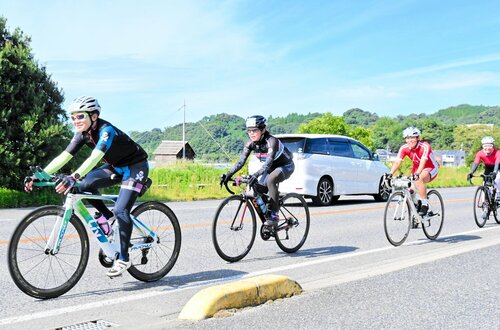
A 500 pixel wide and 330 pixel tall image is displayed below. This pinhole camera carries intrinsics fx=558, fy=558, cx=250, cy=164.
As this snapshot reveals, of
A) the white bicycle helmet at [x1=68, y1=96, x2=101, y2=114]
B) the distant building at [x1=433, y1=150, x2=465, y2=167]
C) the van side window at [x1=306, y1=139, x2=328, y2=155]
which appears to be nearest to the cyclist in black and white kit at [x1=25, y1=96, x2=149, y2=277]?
the white bicycle helmet at [x1=68, y1=96, x2=101, y2=114]

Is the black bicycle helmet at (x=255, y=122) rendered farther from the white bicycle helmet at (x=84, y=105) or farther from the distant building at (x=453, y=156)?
the distant building at (x=453, y=156)

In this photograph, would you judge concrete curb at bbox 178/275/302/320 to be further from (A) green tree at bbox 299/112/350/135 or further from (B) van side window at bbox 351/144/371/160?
(A) green tree at bbox 299/112/350/135

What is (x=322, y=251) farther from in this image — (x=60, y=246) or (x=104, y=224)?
(x=60, y=246)

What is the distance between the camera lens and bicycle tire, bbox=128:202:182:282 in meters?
5.95

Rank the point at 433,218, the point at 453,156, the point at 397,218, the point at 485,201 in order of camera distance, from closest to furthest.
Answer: the point at 397,218 < the point at 433,218 < the point at 485,201 < the point at 453,156

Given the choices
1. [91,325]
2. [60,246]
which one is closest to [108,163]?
[60,246]

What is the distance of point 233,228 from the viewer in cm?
732

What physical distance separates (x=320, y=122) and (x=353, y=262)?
3877 inches

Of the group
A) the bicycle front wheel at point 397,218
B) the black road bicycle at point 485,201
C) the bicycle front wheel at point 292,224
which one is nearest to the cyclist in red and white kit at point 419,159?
the bicycle front wheel at point 397,218

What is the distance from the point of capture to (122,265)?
5.55 meters

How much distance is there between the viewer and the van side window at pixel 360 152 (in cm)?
1723

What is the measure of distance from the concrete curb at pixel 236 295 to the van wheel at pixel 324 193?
10.5m

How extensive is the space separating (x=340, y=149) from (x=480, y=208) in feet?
18.9

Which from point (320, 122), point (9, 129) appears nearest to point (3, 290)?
point (9, 129)
